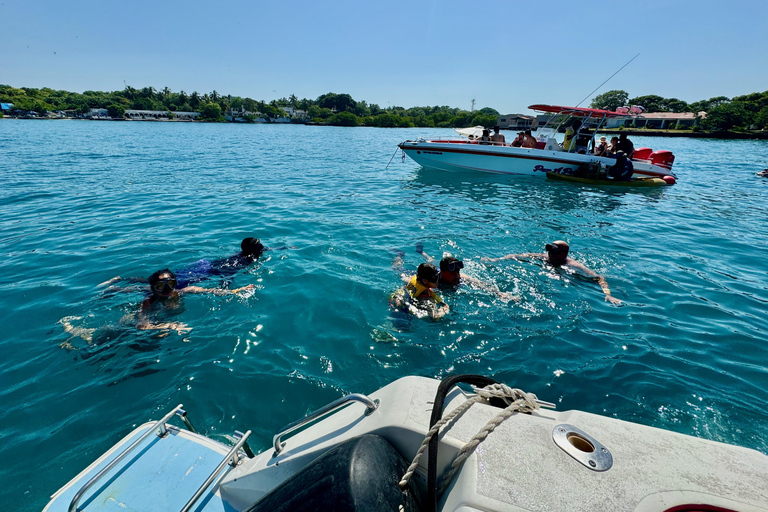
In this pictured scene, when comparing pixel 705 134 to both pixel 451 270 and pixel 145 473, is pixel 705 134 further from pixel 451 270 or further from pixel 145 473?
pixel 145 473

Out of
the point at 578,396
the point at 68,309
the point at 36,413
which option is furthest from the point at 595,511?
the point at 68,309

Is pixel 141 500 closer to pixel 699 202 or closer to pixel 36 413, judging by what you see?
pixel 36 413

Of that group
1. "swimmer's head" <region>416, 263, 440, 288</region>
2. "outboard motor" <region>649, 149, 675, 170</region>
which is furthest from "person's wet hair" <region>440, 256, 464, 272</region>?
"outboard motor" <region>649, 149, 675, 170</region>

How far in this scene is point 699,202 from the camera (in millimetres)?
13117

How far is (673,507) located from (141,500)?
2741mm

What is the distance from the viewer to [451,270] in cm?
556

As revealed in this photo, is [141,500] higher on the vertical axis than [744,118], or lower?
lower

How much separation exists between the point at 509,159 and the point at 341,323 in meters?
13.8

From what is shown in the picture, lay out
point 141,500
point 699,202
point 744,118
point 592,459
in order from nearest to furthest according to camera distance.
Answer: point 592,459, point 141,500, point 699,202, point 744,118

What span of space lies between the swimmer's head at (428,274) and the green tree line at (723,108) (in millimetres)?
49754

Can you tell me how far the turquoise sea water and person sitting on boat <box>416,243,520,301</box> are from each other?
0.62 ft

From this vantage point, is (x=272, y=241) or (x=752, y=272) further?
(x=272, y=241)

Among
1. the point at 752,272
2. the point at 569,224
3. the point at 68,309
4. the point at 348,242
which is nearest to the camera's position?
the point at 68,309

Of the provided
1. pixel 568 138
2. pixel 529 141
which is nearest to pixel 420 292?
pixel 529 141
